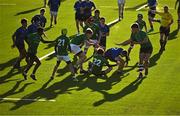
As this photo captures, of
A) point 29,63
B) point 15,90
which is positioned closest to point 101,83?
point 29,63

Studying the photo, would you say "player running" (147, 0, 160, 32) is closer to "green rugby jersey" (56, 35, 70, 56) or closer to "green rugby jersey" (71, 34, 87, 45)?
"green rugby jersey" (71, 34, 87, 45)

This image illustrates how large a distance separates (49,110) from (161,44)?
10.0 metres

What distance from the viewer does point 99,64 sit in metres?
21.9

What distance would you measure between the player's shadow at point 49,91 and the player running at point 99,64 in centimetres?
73

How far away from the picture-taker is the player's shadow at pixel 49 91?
19.2 meters

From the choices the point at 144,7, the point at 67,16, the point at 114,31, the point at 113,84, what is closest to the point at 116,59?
the point at 113,84

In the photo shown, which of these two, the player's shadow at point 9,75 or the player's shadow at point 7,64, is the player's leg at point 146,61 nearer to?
the player's shadow at point 9,75

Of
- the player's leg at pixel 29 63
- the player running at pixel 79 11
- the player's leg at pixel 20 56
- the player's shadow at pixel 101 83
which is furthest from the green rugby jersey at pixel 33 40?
the player running at pixel 79 11

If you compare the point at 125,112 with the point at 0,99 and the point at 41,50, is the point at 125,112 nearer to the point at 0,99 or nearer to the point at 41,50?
the point at 0,99

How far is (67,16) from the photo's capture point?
34.8 metres

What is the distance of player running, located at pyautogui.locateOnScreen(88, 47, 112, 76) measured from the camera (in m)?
21.9

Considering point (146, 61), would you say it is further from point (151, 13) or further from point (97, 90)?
point (151, 13)

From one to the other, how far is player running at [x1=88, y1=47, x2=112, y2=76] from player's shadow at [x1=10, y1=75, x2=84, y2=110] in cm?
73

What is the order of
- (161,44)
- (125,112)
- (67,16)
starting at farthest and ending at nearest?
(67,16), (161,44), (125,112)
